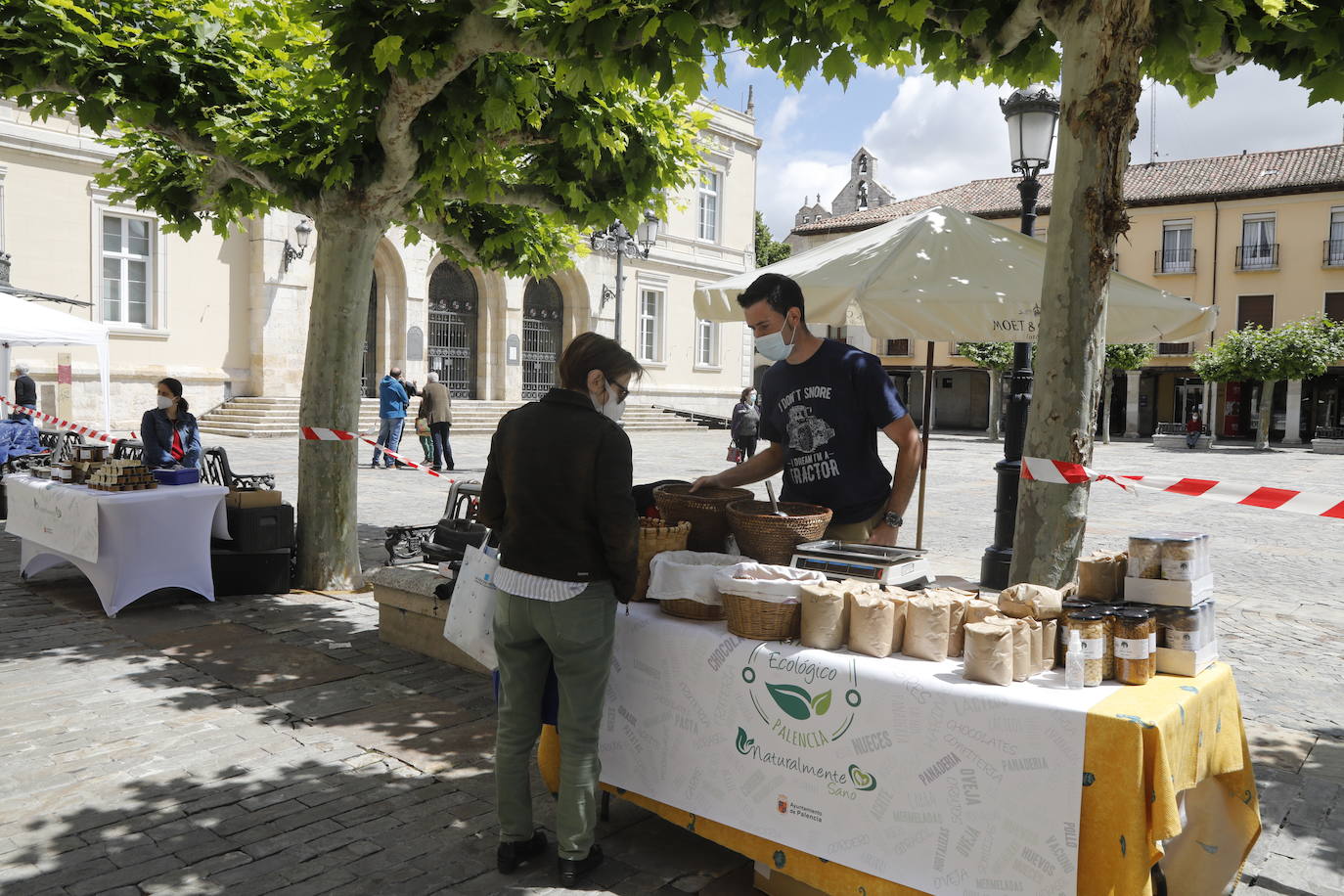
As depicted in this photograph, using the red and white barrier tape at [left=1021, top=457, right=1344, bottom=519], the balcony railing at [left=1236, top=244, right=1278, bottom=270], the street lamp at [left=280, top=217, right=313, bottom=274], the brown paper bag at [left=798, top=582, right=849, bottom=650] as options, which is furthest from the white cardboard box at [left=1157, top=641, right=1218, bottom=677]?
the balcony railing at [left=1236, top=244, right=1278, bottom=270]

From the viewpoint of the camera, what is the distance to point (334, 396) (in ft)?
24.7

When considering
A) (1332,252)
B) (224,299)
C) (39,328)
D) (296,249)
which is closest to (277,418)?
(224,299)

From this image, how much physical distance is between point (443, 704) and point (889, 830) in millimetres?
2892

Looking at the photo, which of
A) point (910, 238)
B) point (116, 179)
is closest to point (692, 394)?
point (116, 179)

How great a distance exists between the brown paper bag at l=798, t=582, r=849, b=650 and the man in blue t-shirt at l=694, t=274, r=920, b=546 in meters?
1.11

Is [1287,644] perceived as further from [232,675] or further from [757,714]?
[232,675]

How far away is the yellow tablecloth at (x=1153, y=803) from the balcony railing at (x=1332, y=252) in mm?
44496

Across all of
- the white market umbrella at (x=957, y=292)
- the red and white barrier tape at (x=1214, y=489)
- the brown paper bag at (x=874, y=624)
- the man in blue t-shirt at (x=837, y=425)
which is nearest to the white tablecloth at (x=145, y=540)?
the white market umbrella at (x=957, y=292)

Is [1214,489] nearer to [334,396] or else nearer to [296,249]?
[334,396]

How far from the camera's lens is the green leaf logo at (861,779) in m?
2.87

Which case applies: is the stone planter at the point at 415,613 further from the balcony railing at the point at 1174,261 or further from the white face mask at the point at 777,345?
the balcony railing at the point at 1174,261

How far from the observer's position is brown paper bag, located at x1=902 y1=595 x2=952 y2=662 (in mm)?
2922

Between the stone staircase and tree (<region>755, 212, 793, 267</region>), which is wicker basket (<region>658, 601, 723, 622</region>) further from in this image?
tree (<region>755, 212, 793, 267</region>)

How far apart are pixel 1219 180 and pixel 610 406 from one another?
153 ft
